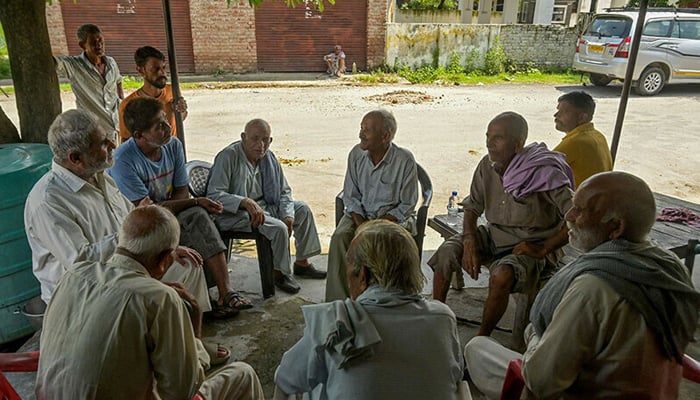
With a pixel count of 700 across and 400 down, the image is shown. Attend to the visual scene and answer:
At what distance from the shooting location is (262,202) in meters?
3.74

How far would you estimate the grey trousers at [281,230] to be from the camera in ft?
11.3

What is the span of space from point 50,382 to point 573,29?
18.6m

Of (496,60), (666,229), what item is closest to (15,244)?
(666,229)

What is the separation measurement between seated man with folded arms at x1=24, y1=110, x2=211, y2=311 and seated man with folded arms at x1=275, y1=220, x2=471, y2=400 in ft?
4.18

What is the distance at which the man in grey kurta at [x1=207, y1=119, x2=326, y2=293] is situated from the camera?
344 centimetres

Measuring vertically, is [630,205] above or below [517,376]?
above

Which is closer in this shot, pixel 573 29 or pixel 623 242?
pixel 623 242

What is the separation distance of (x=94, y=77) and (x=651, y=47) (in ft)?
40.4

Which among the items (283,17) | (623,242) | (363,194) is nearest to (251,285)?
(363,194)

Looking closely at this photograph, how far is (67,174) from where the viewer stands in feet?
7.53

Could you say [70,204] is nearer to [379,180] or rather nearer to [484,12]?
[379,180]

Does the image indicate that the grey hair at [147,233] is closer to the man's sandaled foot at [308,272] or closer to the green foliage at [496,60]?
the man's sandaled foot at [308,272]

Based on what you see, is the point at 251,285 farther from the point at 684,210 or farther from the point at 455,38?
the point at 455,38

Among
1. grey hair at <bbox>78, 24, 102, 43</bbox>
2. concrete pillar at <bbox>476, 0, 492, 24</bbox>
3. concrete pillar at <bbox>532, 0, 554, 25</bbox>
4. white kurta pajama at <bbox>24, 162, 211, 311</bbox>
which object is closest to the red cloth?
white kurta pajama at <bbox>24, 162, 211, 311</bbox>
